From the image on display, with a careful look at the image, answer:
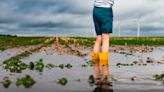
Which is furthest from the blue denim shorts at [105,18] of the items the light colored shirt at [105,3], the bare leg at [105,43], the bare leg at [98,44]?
the bare leg at [98,44]

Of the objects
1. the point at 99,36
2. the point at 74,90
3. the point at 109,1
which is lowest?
the point at 74,90

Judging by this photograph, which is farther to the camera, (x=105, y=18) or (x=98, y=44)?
(x=98, y=44)

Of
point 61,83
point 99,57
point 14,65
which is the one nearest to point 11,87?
point 61,83

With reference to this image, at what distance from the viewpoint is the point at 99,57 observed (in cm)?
1609

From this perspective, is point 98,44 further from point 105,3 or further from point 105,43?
point 105,3

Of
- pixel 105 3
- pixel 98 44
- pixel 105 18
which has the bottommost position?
pixel 98 44

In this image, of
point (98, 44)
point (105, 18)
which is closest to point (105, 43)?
point (98, 44)

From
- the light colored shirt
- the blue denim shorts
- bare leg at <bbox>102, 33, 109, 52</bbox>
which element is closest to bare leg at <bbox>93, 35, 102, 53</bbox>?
the blue denim shorts

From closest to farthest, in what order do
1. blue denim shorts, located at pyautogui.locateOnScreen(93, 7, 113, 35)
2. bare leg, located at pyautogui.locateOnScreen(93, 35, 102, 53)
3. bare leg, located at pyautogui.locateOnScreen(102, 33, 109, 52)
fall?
bare leg, located at pyautogui.locateOnScreen(102, 33, 109, 52), blue denim shorts, located at pyautogui.locateOnScreen(93, 7, 113, 35), bare leg, located at pyautogui.locateOnScreen(93, 35, 102, 53)

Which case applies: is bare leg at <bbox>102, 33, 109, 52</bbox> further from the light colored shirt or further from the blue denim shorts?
the light colored shirt

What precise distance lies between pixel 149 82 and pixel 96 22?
8306 mm

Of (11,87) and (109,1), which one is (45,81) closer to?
(11,87)

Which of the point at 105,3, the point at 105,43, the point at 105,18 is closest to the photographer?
the point at 105,43

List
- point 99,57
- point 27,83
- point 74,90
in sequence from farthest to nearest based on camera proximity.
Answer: point 99,57 < point 27,83 < point 74,90
